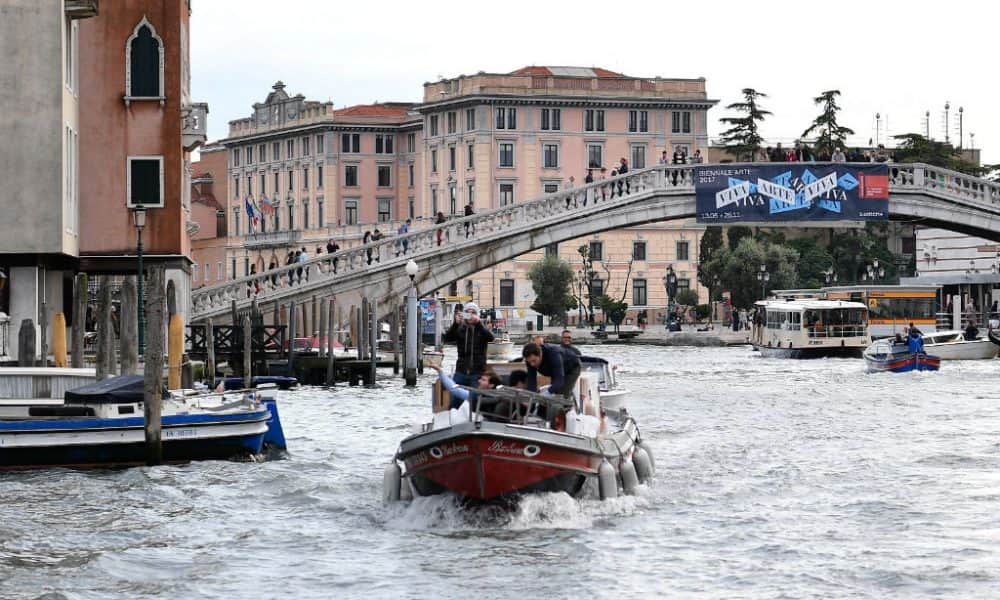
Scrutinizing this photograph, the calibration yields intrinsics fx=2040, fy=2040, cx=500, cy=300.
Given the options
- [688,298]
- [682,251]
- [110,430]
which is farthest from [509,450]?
[682,251]

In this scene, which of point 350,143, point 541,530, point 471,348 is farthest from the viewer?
point 350,143

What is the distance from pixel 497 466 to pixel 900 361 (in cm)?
3074

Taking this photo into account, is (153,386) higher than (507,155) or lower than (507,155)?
lower

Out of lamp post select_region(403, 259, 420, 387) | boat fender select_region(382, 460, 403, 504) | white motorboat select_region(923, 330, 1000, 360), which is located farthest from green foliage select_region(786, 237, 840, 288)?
boat fender select_region(382, 460, 403, 504)

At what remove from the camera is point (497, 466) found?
18.0 metres

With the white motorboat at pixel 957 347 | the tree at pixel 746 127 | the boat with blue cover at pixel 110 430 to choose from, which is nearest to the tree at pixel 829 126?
the tree at pixel 746 127

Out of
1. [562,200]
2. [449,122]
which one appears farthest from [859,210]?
[449,122]

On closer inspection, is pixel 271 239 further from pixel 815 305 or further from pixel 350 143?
Result: pixel 815 305

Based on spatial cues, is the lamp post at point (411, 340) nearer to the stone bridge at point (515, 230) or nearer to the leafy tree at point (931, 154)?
the stone bridge at point (515, 230)

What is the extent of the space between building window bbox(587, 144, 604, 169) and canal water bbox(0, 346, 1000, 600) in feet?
221

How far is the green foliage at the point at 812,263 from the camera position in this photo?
3637 inches

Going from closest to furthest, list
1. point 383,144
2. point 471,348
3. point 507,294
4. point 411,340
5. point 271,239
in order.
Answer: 1. point 471,348
2. point 411,340
3. point 507,294
4. point 383,144
5. point 271,239

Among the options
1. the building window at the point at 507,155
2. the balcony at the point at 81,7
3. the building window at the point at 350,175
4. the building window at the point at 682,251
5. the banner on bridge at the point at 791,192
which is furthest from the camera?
the building window at the point at 350,175

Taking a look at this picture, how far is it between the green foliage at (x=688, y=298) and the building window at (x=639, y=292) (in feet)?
10.1
